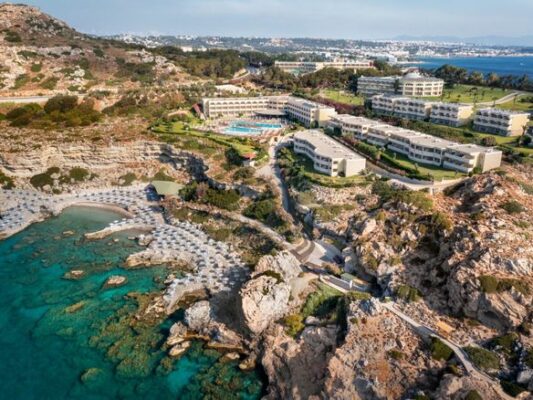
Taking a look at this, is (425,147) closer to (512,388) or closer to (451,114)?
(451,114)

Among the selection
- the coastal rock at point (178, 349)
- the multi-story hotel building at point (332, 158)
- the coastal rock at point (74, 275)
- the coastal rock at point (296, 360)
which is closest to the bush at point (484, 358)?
the coastal rock at point (296, 360)

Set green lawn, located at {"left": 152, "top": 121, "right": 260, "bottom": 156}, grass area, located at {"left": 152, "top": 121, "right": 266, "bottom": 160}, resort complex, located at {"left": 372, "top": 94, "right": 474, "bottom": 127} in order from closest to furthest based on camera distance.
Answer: resort complex, located at {"left": 372, "top": 94, "right": 474, "bottom": 127}
grass area, located at {"left": 152, "top": 121, "right": 266, "bottom": 160}
green lawn, located at {"left": 152, "top": 121, "right": 260, "bottom": 156}

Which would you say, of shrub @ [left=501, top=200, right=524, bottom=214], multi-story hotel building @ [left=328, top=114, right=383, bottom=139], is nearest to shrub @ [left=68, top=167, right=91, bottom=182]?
multi-story hotel building @ [left=328, top=114, right=383, bottom=139]

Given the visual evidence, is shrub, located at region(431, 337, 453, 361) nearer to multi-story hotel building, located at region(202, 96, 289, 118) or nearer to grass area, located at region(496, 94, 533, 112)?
grass area, located at region(496, 94, 533, 112)

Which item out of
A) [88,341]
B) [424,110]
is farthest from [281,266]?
[424,110]

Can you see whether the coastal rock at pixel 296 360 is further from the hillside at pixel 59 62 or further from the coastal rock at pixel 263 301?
the hillside at pixel 59 62

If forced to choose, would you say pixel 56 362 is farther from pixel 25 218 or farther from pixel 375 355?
pixel 25 218

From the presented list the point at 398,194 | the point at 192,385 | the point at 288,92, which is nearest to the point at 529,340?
the point at 398,194
